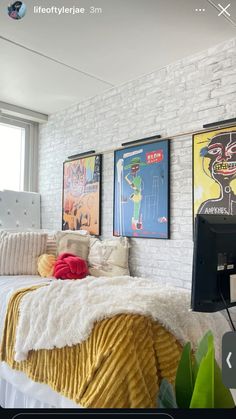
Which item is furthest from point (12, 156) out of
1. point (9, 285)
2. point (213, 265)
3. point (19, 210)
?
point (213, 265)

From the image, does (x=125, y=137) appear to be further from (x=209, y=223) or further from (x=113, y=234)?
(x=209, y=223)

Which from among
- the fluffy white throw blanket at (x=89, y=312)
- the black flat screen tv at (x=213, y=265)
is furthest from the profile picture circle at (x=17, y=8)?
the fluffy white throw blanket at (x=89, y=312)

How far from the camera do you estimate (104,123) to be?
9.47 ft

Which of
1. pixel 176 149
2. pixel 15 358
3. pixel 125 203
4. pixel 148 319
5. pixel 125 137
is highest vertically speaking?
pixel 125 137

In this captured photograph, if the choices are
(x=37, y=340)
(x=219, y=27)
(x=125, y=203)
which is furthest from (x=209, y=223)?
(x=125, y=203)

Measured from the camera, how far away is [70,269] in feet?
7.69

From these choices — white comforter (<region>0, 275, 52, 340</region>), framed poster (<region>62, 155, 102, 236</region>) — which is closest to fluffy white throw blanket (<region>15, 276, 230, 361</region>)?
white comforter (<region>0, 275, 52, 340</region>)

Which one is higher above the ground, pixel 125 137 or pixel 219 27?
pixel 219 27

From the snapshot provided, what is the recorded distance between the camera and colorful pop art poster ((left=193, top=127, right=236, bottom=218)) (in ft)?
6.54

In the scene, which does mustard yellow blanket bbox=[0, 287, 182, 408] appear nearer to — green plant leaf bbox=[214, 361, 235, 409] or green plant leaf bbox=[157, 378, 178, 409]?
green plant leaf bbox=[157, 378, 178, 409]

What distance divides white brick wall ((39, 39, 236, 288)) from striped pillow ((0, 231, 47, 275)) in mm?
589

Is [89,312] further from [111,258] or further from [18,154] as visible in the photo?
[18,154]

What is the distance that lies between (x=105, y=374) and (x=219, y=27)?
183 centimetres

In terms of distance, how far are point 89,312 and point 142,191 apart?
4.37 ft
